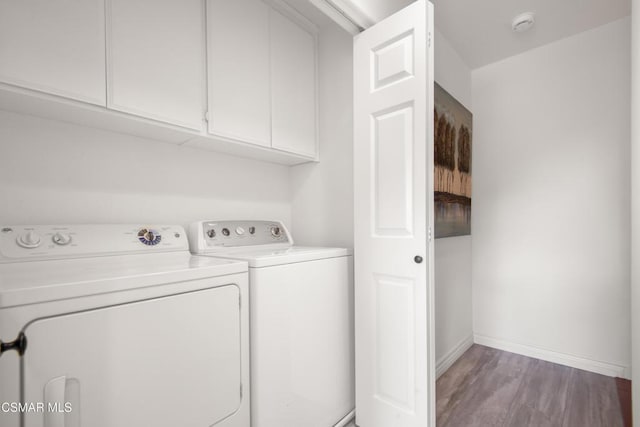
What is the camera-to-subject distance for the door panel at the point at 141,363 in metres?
0.77

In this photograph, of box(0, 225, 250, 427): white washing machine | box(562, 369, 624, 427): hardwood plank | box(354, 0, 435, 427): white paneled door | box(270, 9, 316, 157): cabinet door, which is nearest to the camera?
box(0, 225, 250, 427): white washing machine

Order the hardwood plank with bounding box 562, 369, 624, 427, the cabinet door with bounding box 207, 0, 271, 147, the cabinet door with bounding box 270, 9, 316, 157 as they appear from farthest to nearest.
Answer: the cabinet door with bounding box 270, 9, 316, 157, the hardwood plank with bounding box 562, 369, 624, 427, the cabinet door with bounding box 207, 0, 271, 147

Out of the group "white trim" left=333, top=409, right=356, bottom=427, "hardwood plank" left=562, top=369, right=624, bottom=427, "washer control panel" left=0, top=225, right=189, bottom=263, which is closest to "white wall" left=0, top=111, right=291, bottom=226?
"washer control panel" left=0, top=225, right=189, bottom=263

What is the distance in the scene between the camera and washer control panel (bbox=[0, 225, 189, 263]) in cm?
110

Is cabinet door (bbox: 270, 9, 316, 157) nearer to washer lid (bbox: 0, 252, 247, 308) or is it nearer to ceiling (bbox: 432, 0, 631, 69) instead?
ceiling (bbox: 432, 0, 631, 69)

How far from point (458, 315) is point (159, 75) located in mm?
2723

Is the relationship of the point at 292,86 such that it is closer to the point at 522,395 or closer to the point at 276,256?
the point at 276,256

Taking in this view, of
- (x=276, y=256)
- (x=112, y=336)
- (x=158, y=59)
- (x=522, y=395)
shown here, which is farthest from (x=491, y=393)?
(x=158, y=59)

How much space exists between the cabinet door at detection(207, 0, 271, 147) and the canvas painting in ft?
4.14

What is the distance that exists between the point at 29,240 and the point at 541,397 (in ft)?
9.50

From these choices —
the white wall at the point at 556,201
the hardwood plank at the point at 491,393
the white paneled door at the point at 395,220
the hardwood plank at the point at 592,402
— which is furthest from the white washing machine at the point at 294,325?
the white wall at the point at 556,201

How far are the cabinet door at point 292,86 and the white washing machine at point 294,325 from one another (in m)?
0.60

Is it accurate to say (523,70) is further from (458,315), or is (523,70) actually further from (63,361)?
(63,361)

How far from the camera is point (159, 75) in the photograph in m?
1.33
